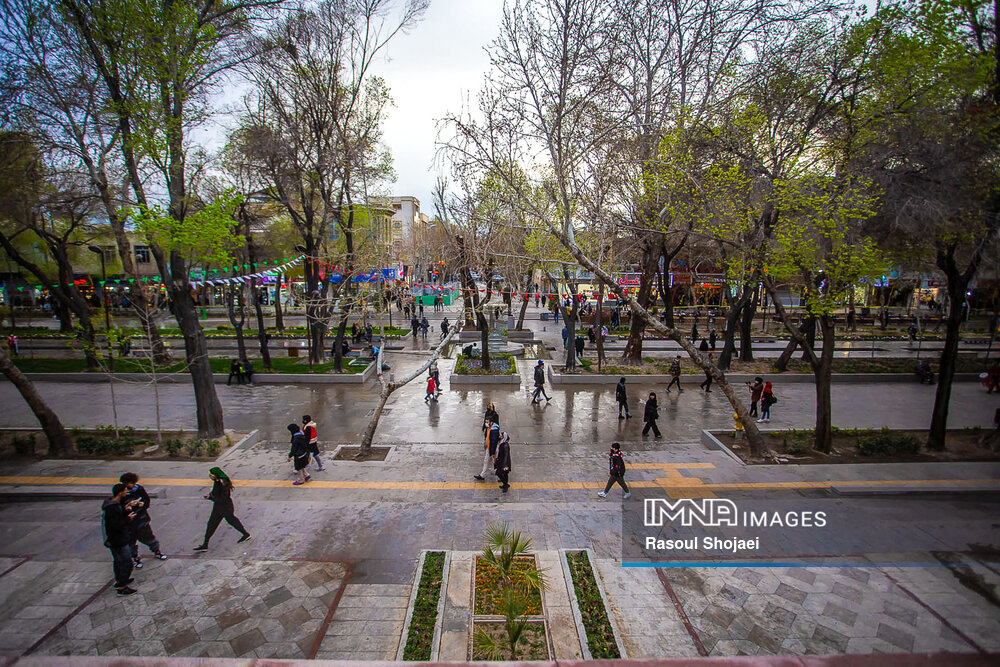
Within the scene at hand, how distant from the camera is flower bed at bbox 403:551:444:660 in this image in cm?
539

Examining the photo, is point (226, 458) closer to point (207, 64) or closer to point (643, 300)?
point (207, 64)

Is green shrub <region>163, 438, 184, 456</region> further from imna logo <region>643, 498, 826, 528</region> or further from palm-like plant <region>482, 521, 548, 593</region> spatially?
imna logo <region>643, 498, 826, 528</region>

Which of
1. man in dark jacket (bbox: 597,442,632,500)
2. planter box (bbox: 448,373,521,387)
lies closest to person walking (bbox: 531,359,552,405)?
planter box (bbox: 448,373,521,387)

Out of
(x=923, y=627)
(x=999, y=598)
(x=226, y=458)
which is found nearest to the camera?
(x=923, y=627)

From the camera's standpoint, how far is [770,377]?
19.6m

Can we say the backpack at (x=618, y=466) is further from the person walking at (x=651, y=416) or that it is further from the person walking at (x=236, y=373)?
the person walking at (x=236, y=373)

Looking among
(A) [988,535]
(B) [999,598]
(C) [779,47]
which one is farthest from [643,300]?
(B) [999,598]

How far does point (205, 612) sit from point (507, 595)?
3910 millimetres

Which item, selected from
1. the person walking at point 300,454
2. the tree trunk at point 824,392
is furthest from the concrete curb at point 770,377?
the person walking at point 300,454

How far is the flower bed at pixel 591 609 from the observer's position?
544 centimetres

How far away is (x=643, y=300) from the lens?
20.8 meters

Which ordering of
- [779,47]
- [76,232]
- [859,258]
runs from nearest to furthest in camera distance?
[859,258] < [779,47] < [76,232]

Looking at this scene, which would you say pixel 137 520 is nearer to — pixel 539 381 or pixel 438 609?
pixel 438 609

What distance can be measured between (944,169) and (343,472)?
14877 millimetres
